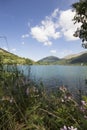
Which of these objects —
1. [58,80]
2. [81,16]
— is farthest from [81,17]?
[58,80]

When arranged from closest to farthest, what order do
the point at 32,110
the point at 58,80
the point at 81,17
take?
the point at 32,110, the point at 58,80, the point at 81,17

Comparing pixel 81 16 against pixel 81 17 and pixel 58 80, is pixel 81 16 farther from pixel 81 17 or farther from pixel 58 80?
pixel 58 80

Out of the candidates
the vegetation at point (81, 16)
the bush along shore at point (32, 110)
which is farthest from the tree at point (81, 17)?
the bush along shore at point (32, 110)

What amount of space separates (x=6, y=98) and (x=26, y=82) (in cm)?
127

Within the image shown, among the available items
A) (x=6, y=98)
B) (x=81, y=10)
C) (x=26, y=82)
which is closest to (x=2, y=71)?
(x=26, y=82)

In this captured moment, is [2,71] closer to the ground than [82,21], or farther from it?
closer to the ground

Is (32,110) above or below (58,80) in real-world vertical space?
above

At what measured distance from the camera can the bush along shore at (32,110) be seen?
4047 millimetres

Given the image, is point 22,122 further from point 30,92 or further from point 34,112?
point 30,92

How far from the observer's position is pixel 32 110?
4.58 metres

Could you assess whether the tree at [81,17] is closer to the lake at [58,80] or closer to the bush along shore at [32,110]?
the lake at [58,80]

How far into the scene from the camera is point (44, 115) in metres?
4.74

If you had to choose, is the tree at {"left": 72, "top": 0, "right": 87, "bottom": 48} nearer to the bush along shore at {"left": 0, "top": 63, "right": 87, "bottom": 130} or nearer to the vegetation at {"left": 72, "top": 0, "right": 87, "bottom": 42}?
the vegetation at {"left": 72, "top": 0, "right": 87, "bottom": 42}

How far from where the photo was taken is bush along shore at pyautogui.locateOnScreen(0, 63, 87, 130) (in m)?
4.05
